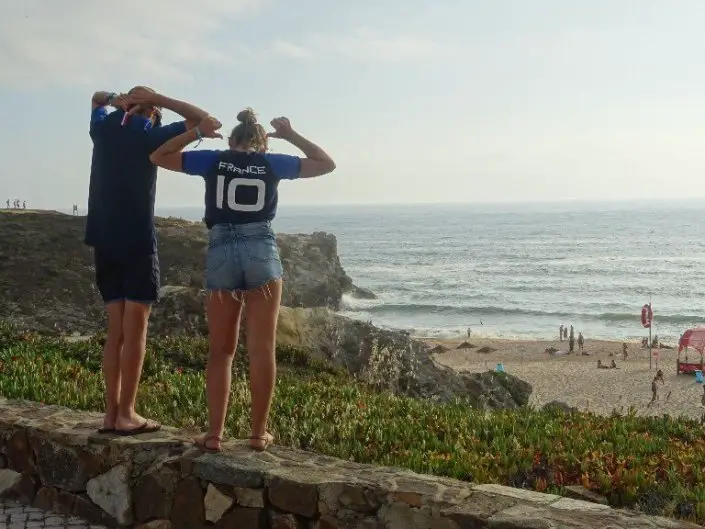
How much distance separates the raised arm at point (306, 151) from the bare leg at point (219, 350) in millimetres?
872

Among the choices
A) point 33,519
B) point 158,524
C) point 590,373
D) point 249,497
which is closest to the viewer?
point 249,497

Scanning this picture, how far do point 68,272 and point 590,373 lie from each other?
23475mm

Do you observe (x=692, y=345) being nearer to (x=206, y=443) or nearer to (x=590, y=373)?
(x=590, y=373)

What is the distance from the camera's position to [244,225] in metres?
4.39

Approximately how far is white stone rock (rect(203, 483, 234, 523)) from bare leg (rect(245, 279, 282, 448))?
0.52 meters

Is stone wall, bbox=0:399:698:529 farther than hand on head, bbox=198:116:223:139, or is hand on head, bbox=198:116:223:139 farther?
hand on head, bbox=198:116:223:139

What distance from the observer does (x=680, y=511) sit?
15.2 feet

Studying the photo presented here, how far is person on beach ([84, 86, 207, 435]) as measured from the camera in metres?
4.80

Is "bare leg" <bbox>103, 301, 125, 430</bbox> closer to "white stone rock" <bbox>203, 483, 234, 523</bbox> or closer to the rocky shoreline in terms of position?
"white stone rock" <bbox>203, 483, 234, 523</bbox>

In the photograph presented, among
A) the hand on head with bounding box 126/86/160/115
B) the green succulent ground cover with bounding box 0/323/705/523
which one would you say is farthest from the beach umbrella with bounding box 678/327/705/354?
the hand on head with bounding box 126/86/160/115

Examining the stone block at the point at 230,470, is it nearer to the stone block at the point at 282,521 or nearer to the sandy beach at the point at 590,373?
the stone block at the point at 282,521

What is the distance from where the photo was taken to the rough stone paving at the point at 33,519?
4977 millimetres

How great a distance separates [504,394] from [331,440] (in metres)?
9.88

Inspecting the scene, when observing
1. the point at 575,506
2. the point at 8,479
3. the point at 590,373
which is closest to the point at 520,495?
the point at 575,506
